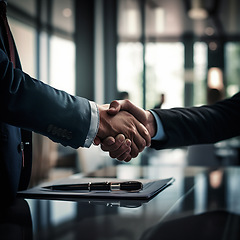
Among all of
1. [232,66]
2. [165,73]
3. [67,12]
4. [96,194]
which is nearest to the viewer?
[96,194]

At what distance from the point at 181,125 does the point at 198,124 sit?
0.25 feet

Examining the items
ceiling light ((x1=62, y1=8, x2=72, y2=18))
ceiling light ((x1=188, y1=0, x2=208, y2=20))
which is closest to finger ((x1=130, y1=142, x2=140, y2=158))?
ceiling light ((x1=62, y1=8, x2=72, y2=18))

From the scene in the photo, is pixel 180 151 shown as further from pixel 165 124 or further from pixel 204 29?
pixel 165 124

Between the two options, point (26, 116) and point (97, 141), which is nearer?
point (26, 116)

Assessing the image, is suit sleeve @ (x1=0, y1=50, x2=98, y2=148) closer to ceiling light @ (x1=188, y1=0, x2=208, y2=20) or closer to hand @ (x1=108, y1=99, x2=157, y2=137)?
hand @ (x1=108, y1=99, x2=157, y2=137)

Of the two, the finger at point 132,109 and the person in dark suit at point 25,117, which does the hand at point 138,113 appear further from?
the person in dark suit at point 25,117

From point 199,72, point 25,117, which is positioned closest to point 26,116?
point 25,117

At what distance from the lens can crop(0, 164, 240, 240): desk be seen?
0.57m

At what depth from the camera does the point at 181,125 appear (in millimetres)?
1292

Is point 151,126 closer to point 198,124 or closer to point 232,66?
point 198,124

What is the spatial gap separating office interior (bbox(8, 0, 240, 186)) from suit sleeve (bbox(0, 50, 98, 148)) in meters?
1.70

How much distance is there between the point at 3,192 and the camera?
3.05 ft

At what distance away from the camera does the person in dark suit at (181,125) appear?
1285mm

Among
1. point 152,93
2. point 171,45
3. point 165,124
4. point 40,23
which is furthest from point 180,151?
point 165,124
